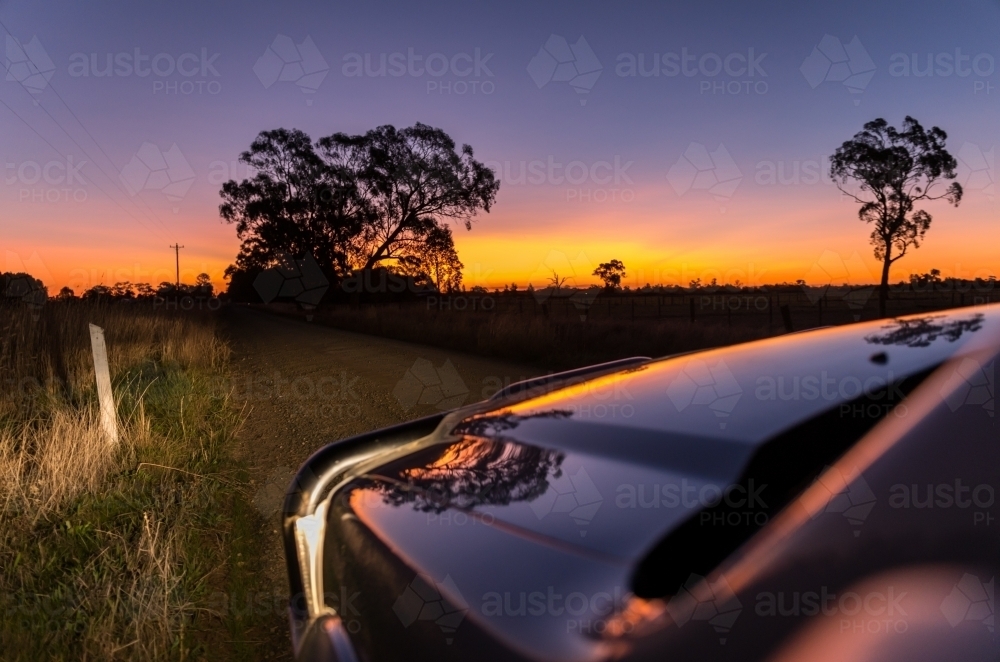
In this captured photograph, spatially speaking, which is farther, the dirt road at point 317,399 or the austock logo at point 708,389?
the dirt road at point 317,399

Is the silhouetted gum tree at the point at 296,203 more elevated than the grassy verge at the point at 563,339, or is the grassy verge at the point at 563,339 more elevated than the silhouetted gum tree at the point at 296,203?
the silhouetted gum tree at the point at 296,203

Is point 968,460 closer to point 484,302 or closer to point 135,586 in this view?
point 135,586

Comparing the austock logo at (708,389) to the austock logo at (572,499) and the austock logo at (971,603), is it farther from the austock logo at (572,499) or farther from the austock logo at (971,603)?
the austock logo at (971,603)

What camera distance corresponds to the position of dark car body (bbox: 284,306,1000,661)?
103 centimetres

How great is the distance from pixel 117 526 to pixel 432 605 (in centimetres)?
370

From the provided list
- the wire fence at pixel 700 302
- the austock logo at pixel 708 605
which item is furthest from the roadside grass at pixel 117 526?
the wire fence at pixel 700 302

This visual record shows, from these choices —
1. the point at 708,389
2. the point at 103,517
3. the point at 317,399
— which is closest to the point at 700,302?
the point at 317,399

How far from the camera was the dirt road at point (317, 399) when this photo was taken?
4059 millimetres

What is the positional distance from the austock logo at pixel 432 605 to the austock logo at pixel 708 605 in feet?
1.31

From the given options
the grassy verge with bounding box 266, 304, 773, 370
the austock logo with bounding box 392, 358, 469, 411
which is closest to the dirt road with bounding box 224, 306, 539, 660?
the austock logo with bounding box 392, 358, 469, 411

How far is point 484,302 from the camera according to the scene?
102 feet

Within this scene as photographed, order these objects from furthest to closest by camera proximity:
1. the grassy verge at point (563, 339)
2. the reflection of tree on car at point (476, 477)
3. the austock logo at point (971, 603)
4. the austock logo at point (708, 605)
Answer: the grassy verge at point (563, 339)
the reflection of tree on car at point (476, 477)
the austock logo at point (971, 603)
the austock logo at point (708, 605)

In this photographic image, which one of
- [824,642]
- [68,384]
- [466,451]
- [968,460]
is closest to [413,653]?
[466,451]

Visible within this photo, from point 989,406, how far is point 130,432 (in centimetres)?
646
